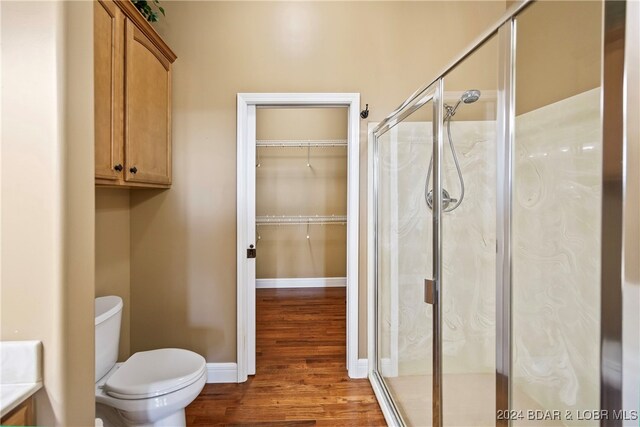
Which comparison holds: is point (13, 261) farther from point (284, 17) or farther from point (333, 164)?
point (333, 164)

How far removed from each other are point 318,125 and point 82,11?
3447mm

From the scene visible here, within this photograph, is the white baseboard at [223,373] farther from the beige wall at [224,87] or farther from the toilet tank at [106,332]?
the toilet tank at [106,332]

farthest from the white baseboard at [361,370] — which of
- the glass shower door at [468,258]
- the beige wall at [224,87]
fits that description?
the beige wall at [224,87]

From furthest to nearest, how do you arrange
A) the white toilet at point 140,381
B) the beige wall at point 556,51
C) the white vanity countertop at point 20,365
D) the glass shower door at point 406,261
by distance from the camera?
1. the glass shower door at point 406,261
2. the white toilet at point 140,381
3. the beige wall at point 556,51
4. the white vanity countertop at point 20,365

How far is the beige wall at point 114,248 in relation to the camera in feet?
5.76

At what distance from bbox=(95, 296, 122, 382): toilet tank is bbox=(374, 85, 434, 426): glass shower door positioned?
5.10 feet

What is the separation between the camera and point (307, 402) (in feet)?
6.16

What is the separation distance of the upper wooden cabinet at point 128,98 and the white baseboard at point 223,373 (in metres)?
1.29

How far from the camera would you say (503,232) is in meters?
0.94

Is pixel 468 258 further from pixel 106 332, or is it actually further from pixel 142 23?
pixel 142 23

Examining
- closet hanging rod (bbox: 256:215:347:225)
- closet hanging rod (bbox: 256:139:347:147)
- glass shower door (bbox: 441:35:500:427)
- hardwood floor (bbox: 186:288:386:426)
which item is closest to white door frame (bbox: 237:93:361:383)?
hardwood floor (bbox: 186:288:386:426)

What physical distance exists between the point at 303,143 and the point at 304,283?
190 centimetres

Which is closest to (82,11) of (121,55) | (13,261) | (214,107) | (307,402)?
(13,261)

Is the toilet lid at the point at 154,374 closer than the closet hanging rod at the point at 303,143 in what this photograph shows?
Yes
